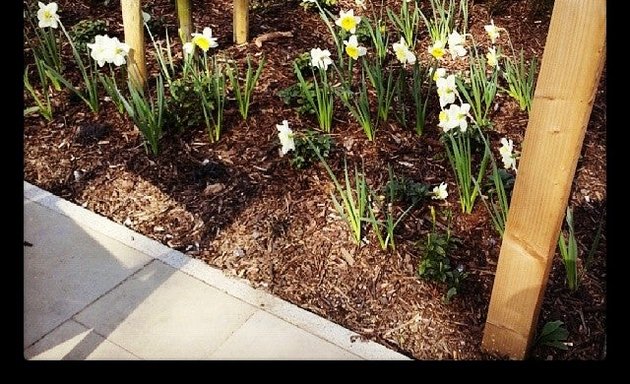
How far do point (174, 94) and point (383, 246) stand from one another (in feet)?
3.86

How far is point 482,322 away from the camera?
2.24m

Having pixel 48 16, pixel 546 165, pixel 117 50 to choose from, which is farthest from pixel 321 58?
pixel 546 165

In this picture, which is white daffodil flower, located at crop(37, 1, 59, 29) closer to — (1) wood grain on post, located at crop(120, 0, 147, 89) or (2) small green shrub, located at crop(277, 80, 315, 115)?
(1) wood grain on post, located at crop(120, 0, 147, 89)

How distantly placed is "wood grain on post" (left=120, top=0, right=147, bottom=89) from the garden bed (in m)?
0.22

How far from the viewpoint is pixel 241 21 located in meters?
3.40

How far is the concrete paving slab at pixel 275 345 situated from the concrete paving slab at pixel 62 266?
51 centimetres

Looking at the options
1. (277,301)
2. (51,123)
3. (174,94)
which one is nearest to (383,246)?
(277,301)

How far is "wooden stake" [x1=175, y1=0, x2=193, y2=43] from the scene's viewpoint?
3164 millimetres

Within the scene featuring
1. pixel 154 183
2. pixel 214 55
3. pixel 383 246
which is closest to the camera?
pixel 383 246

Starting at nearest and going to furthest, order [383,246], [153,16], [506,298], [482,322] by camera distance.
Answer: [506,298] < [482,322] < [383,246] < [153,16]

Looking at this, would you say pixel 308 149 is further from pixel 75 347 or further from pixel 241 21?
pixel 75 347

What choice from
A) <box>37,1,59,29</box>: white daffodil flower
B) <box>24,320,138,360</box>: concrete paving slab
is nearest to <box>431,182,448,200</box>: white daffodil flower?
<box>24,320,138,360</box>: concrete paving slab

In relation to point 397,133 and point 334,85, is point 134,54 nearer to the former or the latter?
point 334,85
